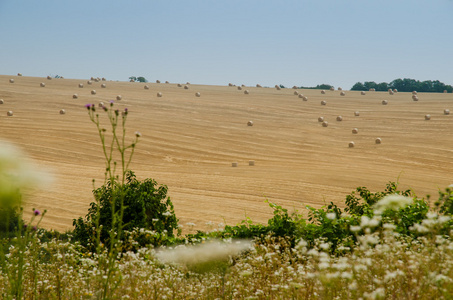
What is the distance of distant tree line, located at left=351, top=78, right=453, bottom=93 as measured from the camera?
166ft

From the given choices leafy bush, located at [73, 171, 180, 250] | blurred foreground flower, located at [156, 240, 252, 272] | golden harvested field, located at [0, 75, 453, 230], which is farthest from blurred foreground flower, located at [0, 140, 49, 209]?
golden harvested field, located at [0, 75, 453, 230]

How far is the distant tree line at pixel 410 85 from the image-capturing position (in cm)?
5069

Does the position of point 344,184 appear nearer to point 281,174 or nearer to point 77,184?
point 281,174

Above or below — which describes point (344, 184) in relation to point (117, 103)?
below

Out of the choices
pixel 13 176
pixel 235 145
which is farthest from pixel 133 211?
pixel 235 145

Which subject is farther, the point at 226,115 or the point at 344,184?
the point at 226,115

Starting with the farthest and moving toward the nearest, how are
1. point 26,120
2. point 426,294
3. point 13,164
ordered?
point 26,120
point 426,294
point 13,164

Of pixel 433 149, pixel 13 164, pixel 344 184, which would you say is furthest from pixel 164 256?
pixel 433 149

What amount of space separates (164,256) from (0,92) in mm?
31379

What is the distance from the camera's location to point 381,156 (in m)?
21.9


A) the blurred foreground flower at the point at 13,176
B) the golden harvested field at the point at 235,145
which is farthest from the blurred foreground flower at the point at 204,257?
the golden harvested field at the point at 235,145

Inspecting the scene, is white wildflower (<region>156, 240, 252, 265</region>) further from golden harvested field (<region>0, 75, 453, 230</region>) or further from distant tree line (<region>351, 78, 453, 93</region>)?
distant tree line (<region>351, 78, 453, 93</region>)

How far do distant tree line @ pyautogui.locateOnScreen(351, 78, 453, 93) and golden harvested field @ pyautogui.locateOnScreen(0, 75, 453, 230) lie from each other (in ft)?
46.2

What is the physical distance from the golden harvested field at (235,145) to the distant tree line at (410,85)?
46.2ft
